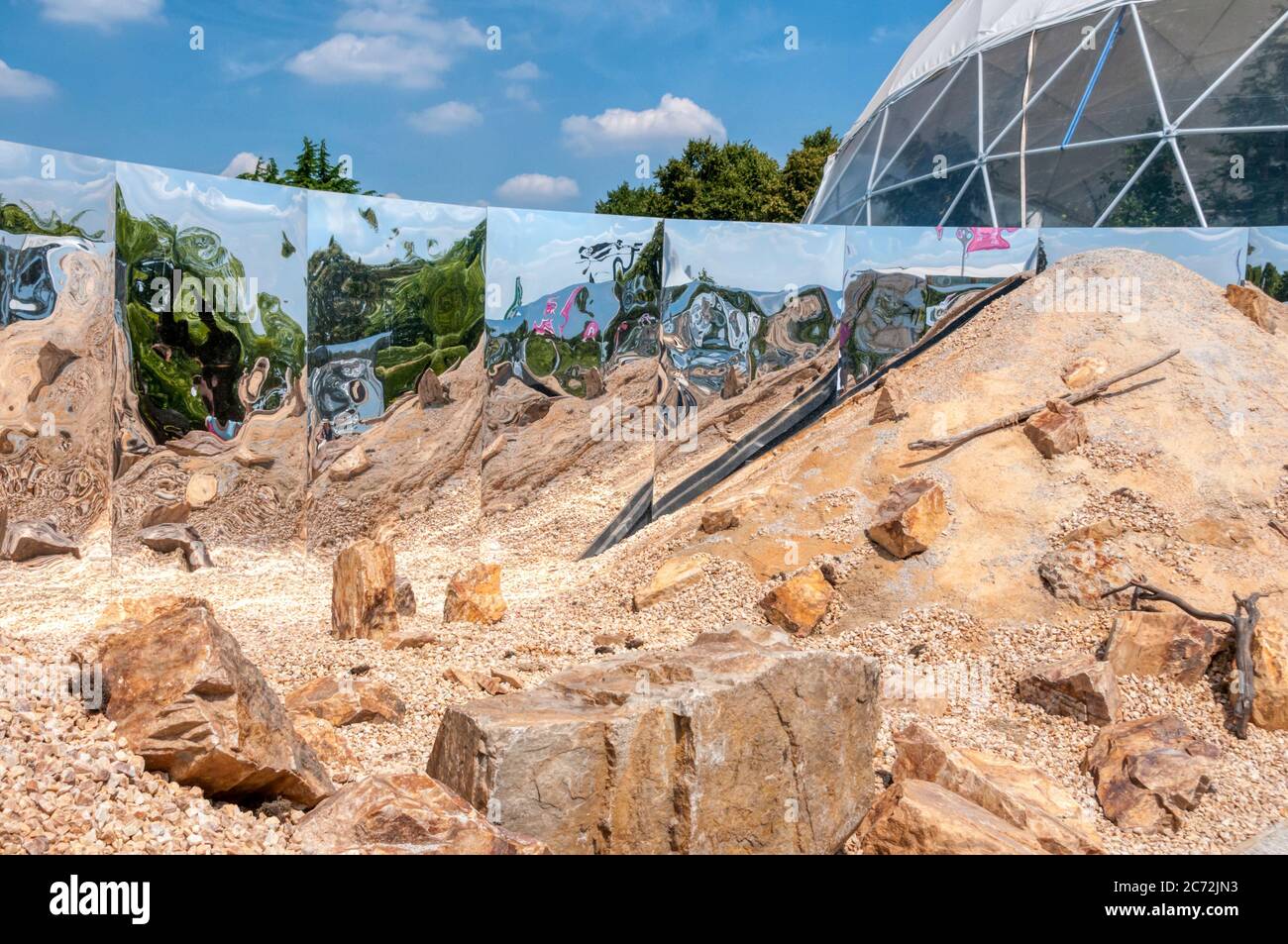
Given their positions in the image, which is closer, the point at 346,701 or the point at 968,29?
the point at 346,701

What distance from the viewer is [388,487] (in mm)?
10141

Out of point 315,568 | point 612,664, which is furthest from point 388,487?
point 612,664

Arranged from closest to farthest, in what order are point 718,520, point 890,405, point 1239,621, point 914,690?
point 1239,621, point 914,690, point 718,520, point 890,405

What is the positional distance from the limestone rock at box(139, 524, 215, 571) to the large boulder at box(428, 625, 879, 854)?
5.43 meters

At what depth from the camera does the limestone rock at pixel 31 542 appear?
8.09 m

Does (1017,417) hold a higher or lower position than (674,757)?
higher

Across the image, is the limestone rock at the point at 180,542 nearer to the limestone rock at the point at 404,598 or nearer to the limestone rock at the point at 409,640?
the limestone rock at the point at 404,598

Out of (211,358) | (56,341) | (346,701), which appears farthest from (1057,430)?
(56,341)

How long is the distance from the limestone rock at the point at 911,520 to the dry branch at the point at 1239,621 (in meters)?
1.37

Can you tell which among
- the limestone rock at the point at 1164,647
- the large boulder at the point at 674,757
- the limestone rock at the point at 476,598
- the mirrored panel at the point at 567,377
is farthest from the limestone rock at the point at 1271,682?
the mirrored panel at the point at 567,377

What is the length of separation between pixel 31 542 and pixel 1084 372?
347 inches

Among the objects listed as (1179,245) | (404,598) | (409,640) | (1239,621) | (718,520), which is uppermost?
(1179,245)

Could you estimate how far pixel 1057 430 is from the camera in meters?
8.09

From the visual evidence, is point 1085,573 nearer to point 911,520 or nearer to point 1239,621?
point 1239,621
